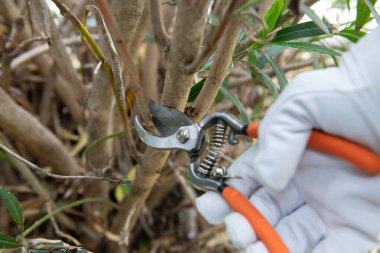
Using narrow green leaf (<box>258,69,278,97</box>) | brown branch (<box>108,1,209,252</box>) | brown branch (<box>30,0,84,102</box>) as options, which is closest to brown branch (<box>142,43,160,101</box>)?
brown branch (<box>30,0,84,102</box>)

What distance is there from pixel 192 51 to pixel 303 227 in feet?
0.78

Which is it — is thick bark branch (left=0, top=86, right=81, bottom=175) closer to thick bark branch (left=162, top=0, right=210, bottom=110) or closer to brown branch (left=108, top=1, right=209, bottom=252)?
brown branch (left=108, top=1, right=209, bottom=252)

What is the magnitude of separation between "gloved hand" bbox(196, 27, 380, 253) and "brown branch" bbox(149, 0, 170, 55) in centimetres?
17

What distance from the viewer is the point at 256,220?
41cm

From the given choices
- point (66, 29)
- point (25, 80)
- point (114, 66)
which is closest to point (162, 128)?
point (114, 66)

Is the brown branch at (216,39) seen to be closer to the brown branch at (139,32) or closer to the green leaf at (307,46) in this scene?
the green leaf at (307,46)

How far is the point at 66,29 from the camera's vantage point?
1070mm

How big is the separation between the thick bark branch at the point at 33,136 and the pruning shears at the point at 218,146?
1.19ft

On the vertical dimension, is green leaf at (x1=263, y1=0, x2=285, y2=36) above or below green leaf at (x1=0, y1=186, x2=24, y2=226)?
above

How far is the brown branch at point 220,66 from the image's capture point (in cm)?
46

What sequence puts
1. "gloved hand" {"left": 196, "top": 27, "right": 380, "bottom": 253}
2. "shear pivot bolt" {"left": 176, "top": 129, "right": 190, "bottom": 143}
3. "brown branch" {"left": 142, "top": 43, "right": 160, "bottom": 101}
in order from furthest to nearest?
1. "brown branch" {"left": 142, "top": 43, "right": 160, "bottom": 101}
2. "shear pivot bolt" {"left": 176, "top": 129, "right": 190, "bottom": 143}
3. "gloved hand" {"left": 196, "top": 27, "right": 380, "bottom": 253}

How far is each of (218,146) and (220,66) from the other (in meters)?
0.11

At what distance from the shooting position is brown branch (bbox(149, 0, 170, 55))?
429 millimetres

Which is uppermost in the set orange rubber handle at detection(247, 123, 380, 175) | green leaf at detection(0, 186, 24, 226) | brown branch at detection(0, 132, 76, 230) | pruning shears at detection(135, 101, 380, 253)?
orange rubber handle at detection(247, 123, 380, 175)
